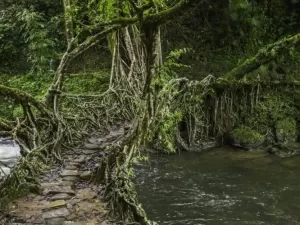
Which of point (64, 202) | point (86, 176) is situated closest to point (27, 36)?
point (86, 176)

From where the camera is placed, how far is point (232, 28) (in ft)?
41.4

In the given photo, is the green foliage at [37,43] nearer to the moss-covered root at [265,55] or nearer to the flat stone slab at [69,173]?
the moss-covered root at [265,55]

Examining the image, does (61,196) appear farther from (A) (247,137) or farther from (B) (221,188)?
(A) (247,137)

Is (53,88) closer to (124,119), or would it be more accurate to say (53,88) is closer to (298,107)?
(124,119)

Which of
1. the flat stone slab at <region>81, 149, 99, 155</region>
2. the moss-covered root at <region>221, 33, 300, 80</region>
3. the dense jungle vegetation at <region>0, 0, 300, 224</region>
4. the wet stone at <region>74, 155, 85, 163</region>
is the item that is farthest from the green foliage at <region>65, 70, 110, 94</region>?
the wet stone at <region>74, 155, 85, 163</region>

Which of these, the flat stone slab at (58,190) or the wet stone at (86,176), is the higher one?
the wet stone at (86,176)

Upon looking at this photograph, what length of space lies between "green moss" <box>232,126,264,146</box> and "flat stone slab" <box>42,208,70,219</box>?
19.7 ft

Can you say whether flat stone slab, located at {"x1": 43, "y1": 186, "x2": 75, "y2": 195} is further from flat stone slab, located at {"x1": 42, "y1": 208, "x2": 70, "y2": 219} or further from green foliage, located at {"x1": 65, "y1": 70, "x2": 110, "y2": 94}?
green foliage, located at {"x1": 65, "y1": 70, "x2": 110, "y2": 94}

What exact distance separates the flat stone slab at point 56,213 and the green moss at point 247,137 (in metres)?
6.01

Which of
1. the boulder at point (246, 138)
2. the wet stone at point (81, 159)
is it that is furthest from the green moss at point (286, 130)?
the wet stone at point (81, 159)

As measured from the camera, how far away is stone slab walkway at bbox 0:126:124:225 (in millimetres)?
4309

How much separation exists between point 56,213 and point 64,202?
0.28m

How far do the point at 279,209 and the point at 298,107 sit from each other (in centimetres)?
470

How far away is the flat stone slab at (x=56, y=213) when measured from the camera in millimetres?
4367
